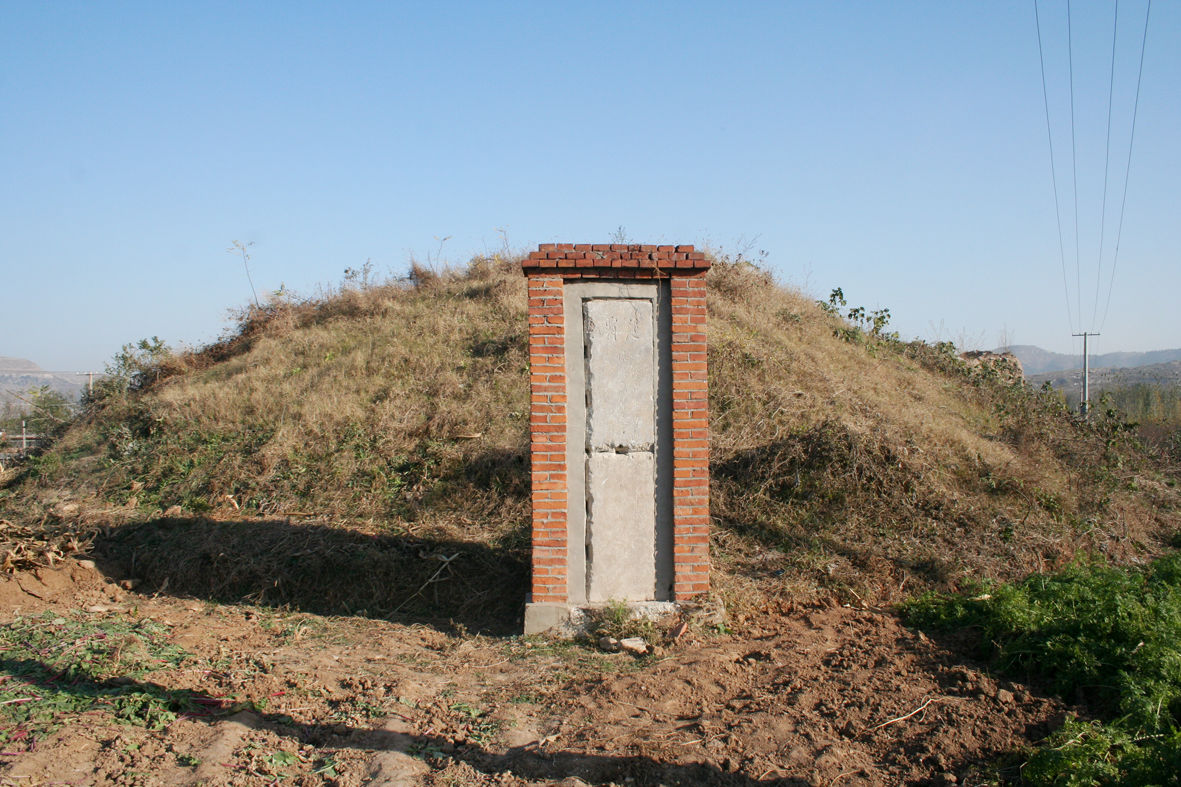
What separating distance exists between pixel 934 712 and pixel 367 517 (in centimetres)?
680

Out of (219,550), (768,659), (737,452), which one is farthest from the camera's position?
(737,452)

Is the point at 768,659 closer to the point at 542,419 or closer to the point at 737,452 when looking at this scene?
the point at 542,419

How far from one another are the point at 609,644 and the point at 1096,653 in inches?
131

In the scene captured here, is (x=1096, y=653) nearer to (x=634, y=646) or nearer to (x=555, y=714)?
(x=634, y=646)

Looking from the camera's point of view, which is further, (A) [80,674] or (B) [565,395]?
(B) [565,395]

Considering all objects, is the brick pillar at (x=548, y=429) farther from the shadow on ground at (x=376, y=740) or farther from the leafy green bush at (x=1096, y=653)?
the leafy green bush at (x=1096, y=653)

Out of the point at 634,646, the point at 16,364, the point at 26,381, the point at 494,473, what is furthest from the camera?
the point at 16,364

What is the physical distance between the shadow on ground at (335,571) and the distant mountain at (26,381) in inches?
255

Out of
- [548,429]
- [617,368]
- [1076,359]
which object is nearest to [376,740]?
[548,429]

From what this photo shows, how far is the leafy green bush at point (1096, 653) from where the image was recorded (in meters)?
3.62

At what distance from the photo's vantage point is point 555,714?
4789 mm

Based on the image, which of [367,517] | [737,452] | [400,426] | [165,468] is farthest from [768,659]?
[165,468]

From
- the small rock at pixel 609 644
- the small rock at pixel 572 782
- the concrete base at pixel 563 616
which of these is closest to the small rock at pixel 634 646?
the small rock at pixel 609 644

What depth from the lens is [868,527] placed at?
8.59 metres
